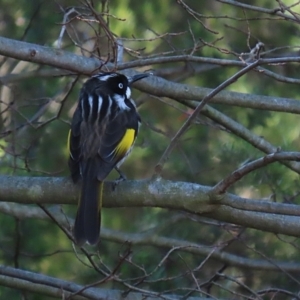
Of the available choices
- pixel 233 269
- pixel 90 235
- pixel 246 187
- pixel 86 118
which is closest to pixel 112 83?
pixel 86 118

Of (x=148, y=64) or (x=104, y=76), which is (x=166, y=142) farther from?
(x=148, y=64)

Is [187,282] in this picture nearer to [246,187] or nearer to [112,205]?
[246,187]

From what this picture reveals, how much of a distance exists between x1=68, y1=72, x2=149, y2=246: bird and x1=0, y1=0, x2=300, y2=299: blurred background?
2.94 feet

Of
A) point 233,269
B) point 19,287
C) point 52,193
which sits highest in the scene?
point 52,193

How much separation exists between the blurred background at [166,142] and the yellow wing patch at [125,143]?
119cm

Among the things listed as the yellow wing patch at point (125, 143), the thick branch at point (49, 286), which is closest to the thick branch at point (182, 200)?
the yellow wing patch at point (125, 143)

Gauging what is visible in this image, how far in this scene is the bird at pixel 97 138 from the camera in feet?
15.7

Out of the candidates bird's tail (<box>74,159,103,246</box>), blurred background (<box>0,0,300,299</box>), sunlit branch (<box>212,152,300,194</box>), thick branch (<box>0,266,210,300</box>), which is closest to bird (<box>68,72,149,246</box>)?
bird's tail (<box>74,159,103,246</box>)

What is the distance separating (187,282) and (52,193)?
2695mm

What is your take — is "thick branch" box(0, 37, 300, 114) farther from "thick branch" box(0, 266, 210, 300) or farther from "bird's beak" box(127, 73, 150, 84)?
"thick branch" box(0, 266, 210, 300)

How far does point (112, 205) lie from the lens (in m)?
4.62

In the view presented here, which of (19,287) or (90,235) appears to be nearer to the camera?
(90,235)

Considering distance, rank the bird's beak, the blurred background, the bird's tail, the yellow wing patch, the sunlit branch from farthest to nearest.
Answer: the blurred background → the bird's beak → the yellow wing patch → the bird's tail → the sunlit branch

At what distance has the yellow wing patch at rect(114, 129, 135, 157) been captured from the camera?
17.0ft
